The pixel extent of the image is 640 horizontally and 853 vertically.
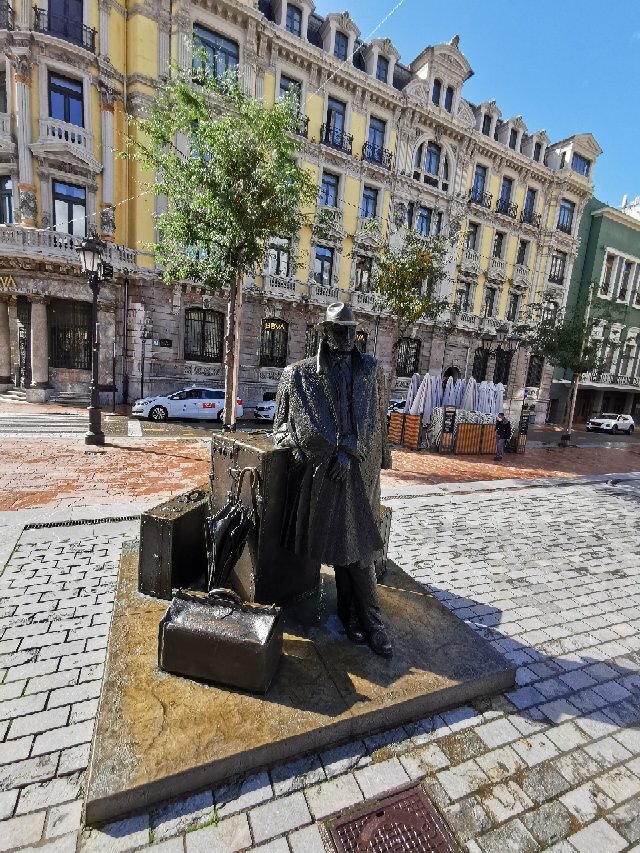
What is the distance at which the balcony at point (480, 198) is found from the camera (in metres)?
24.8

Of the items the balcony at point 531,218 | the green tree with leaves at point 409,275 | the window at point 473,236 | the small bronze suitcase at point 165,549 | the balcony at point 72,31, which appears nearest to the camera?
the small bronze suitcase at point 165,549

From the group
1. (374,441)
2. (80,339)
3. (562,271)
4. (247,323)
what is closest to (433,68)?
(562,271)

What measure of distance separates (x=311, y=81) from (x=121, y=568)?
23.4 m

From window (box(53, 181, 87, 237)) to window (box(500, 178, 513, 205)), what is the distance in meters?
23.5

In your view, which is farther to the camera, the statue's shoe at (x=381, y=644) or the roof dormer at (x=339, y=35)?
the roof dormer at (x=339, y=35)

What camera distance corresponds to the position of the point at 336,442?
8.77 ft

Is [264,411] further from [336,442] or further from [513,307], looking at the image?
[513,307]

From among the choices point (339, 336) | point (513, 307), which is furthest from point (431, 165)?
point (339, 336)

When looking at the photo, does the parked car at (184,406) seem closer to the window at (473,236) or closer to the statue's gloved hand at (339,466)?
the statue's gloved hand at (339,466)

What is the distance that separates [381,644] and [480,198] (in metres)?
28.5

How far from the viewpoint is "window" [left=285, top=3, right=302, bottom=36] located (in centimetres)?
1898

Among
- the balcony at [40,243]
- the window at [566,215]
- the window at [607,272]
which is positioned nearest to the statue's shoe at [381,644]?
the balcony at [40,243]

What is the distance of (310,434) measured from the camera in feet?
8.72

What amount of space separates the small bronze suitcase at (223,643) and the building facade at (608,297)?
32.0 meters
